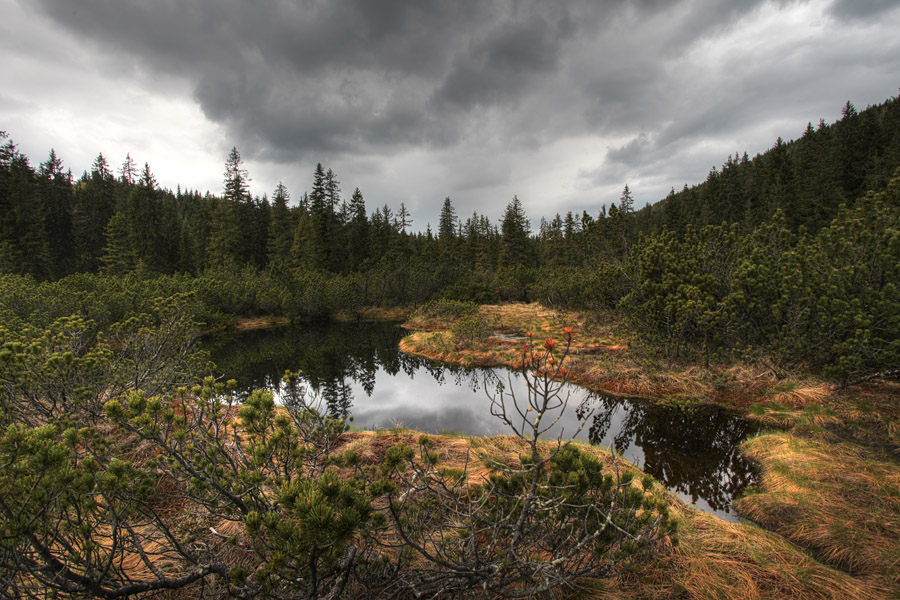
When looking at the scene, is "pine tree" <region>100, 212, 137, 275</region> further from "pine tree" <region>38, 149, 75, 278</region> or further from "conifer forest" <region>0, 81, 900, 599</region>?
"conifer forest" <region>0, 81, 900, 599</region>

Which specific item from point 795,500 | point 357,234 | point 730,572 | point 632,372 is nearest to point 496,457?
point 730,572

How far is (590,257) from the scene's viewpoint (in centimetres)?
1959

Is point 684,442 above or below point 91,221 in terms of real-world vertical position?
below

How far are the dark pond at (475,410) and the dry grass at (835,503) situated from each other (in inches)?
15.9

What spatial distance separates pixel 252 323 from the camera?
2484cm

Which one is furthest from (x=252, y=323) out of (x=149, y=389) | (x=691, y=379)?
(x=691, y=379)

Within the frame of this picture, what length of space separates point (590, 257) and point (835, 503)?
16438mm

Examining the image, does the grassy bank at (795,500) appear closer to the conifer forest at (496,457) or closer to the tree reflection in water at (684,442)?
the conifer forest at (496,457)

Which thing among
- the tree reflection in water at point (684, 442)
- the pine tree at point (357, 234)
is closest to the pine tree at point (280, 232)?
the pine tree at point (357, 234)

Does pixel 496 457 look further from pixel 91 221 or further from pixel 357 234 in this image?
pixel 91 221

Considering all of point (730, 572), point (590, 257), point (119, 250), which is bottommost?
point (730, 572)

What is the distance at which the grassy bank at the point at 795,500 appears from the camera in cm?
301

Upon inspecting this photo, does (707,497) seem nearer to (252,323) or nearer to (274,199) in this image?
(252,323)

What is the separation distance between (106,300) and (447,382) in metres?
18.5
